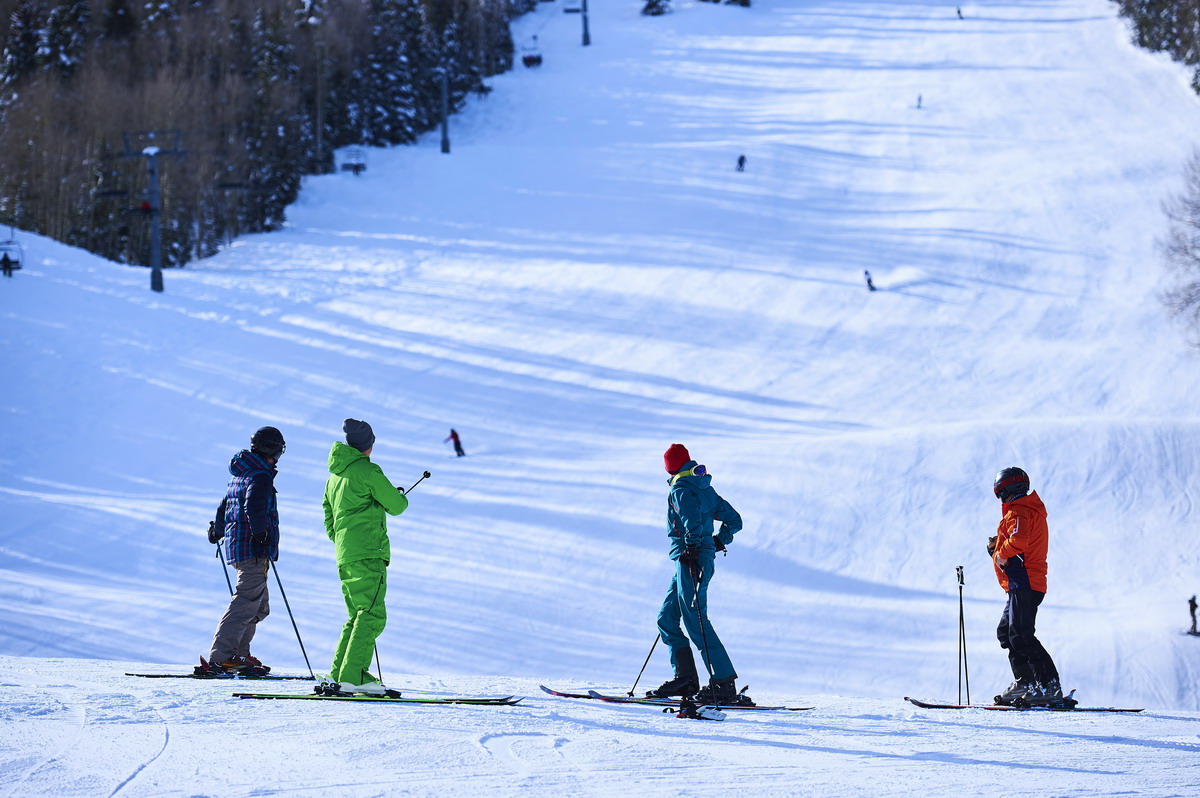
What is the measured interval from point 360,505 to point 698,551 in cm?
181

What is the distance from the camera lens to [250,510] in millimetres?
5742

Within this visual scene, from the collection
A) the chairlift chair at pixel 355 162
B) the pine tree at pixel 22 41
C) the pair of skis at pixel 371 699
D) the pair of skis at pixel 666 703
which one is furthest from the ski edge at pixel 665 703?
the pine tree at pixel 22 41

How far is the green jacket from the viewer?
17.2ft

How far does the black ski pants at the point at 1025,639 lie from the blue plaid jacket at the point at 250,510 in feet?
14.3

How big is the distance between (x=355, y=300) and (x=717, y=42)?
116 ft

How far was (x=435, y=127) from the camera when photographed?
154ft

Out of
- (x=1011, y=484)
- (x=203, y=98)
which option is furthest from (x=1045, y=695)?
(x=203, y=98)

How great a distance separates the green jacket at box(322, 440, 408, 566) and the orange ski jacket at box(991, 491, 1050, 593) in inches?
140

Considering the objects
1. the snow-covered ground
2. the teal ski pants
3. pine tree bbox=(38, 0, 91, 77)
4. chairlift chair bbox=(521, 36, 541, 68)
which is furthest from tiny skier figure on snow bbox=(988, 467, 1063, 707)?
chairlift chair bbox=(521, 36, 541, 68)

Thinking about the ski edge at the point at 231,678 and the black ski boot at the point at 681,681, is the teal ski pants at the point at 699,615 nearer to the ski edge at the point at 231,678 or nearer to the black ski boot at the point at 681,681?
the black ski boot at the point at 681,681

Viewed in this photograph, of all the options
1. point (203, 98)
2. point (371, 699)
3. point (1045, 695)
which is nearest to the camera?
point (371, 699)

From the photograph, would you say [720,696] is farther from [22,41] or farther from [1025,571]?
[22,41]

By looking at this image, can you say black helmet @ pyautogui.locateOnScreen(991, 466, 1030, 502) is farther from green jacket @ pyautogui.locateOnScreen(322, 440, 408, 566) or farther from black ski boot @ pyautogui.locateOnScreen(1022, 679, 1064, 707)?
green jacket @ pyautogui.locateOnScreen(322, 440, 408, 566)

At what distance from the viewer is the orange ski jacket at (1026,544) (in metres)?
5.98
